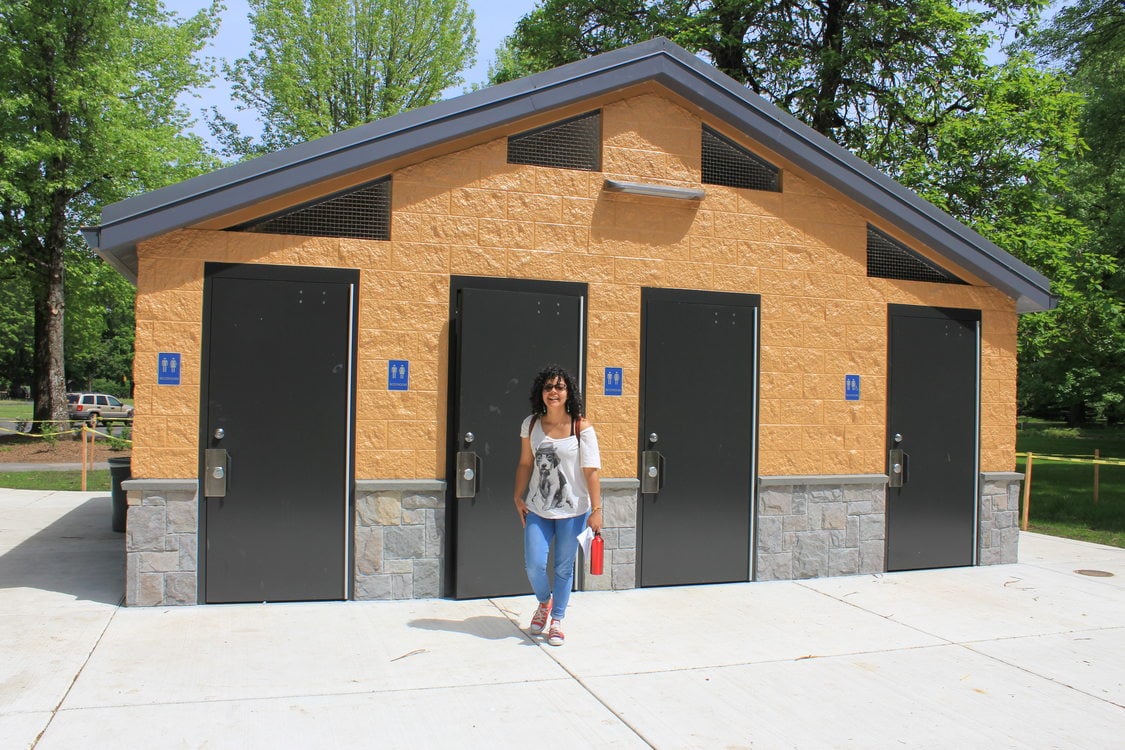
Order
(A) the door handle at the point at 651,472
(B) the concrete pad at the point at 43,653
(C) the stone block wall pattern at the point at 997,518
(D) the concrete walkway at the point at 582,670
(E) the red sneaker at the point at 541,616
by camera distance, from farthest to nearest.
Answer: (C) the stone block wall pattern at the point at 997,518 < (A) the door handle at the point at 651,472 < (E) the red sneaker at the point at 541,616 < (B) the concrete pad at the point at 43,653 < (D) the concrete walkway at the point at 582,670

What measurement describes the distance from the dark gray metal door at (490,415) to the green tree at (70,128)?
679 inches

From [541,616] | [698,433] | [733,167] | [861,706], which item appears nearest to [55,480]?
[698,433]

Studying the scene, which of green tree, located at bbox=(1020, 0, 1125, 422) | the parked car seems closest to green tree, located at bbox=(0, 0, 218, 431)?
the parked car

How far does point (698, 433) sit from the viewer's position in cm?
791

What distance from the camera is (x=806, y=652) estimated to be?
6.01m

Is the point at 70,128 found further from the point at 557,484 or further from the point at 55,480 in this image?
the point at 557,484

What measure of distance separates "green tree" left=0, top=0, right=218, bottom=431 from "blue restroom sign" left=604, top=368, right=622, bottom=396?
17.7m

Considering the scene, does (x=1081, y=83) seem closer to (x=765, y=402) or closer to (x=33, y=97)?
(x=765, y=402)

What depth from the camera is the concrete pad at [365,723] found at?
14.1 ft

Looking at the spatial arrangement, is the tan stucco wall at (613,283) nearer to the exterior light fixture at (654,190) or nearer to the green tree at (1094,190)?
the exterior light fixture at (654,190)

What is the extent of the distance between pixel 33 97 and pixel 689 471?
20446 millimetres

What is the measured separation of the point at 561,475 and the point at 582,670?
121 centimetres

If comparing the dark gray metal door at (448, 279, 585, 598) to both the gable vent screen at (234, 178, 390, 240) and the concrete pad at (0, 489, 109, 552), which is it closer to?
the gable vent screen at (234, 178, 390, 240)

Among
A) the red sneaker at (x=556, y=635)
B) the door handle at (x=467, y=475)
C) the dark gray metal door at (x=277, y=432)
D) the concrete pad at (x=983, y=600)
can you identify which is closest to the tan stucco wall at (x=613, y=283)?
the dark gray metal door at (x=277, y=432)
